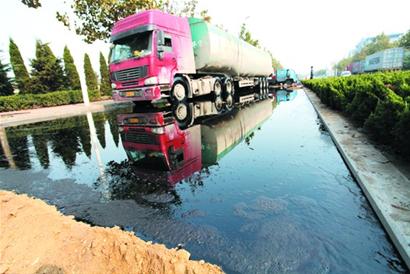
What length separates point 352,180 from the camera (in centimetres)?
375

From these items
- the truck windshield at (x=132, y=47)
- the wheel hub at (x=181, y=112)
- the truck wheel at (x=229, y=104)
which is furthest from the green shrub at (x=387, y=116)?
the truck windshield at (x=132, y=47)

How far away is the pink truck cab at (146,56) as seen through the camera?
33.2 feet

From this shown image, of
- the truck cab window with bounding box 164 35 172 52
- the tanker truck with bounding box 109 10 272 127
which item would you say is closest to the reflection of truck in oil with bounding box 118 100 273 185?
the tanker truck with bounding box 109 10 272 127

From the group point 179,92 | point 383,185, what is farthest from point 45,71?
point 383,185

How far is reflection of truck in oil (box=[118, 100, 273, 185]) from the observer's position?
4.62 m

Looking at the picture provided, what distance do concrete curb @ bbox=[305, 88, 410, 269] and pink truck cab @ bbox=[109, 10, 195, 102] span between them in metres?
7.29

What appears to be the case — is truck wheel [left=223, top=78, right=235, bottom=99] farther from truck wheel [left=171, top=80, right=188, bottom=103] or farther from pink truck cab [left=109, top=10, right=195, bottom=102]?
pink truck cab [left=109, top=10, right=195, bottom=102]

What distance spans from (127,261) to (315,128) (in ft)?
22.1

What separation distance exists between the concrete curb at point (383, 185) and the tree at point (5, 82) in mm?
27083

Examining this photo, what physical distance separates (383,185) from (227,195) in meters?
1.99

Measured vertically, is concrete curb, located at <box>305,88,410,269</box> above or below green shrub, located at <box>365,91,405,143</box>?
below

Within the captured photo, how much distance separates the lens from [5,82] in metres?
22.6

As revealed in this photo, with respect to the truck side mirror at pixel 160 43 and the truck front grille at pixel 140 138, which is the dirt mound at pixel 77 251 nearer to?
the truck front grille at pixel 140 138

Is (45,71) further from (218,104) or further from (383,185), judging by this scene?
(383,185)
